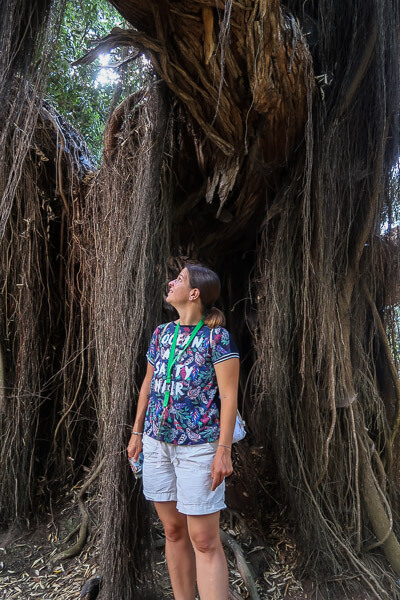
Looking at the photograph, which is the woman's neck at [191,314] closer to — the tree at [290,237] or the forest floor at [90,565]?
the tree at [290,237]

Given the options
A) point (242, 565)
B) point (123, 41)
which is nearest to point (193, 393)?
point (242, 565)

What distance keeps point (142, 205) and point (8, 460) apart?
5.53ft

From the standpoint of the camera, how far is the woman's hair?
1499 millimetres

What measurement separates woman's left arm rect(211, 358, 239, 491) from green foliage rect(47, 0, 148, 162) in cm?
154

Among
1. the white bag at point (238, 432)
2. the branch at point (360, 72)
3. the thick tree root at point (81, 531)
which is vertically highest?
the branch at point (360, 72)

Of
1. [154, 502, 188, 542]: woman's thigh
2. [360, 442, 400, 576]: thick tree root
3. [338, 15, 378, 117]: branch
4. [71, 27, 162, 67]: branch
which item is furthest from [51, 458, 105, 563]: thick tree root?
[338, 15, 378, 117]: branch

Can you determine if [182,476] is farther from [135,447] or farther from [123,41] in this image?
[123,41]

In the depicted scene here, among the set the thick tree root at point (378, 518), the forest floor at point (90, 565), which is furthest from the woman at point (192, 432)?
the thick tree root at point (378, 518)

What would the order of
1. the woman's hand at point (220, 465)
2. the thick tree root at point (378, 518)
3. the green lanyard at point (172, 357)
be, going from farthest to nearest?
the thick tree root at point (378, 518) < the green lanyard at point (172, 357) < the woman's hand at point (220, 465)

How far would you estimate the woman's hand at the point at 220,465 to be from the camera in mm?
1307

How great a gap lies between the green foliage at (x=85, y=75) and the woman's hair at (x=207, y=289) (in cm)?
114

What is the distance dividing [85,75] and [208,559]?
3.22 metres

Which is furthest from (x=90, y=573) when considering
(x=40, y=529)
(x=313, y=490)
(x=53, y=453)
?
(x=313, y=490)

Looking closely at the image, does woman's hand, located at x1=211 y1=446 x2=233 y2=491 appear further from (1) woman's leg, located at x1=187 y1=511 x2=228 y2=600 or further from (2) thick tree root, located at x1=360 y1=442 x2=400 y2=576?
(2) thick tree root, located at x1=360 y1=442 x2=400 y2=576
